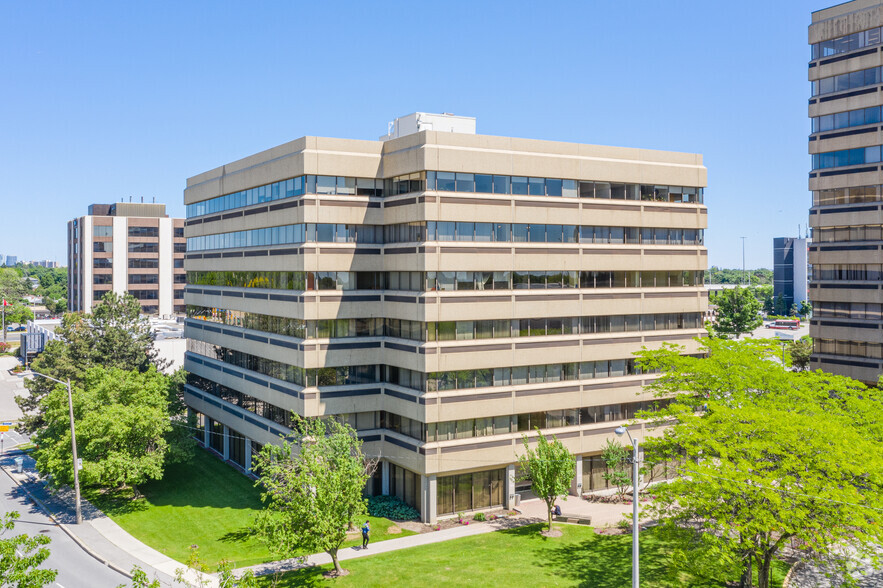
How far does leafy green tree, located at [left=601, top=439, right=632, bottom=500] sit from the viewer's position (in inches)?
1902

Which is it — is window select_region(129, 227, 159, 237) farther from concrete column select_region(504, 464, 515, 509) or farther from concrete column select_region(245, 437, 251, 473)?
concrete column select_region(504, 464, 515, 509)


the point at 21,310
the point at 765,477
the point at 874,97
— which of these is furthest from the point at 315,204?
the point at 21,310

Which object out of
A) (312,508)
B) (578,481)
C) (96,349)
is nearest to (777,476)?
(312,508)

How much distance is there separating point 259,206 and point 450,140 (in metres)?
17.2

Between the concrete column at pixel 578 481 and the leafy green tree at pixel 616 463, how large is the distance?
5.44 feet

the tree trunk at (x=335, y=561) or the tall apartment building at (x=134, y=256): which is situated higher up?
the tall apartment building at (x=134, y=256)

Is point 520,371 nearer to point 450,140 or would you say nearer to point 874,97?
point 450,140

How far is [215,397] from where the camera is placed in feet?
205

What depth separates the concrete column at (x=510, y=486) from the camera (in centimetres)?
4750

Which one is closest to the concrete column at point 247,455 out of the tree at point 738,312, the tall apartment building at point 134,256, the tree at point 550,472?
the tree at point 550,472

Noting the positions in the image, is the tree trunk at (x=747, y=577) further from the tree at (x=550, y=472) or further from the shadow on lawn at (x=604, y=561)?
the tree at (x=550, y=472)

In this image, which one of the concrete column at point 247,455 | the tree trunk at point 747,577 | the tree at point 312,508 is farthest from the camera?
the concrete column at point 247,455

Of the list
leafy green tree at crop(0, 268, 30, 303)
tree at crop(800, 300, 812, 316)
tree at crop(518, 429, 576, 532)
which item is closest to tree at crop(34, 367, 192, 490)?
tree at crop(518, 429, 576, 532)

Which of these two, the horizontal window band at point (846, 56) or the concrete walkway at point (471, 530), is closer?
the concrete walkway at point (471, 530)
